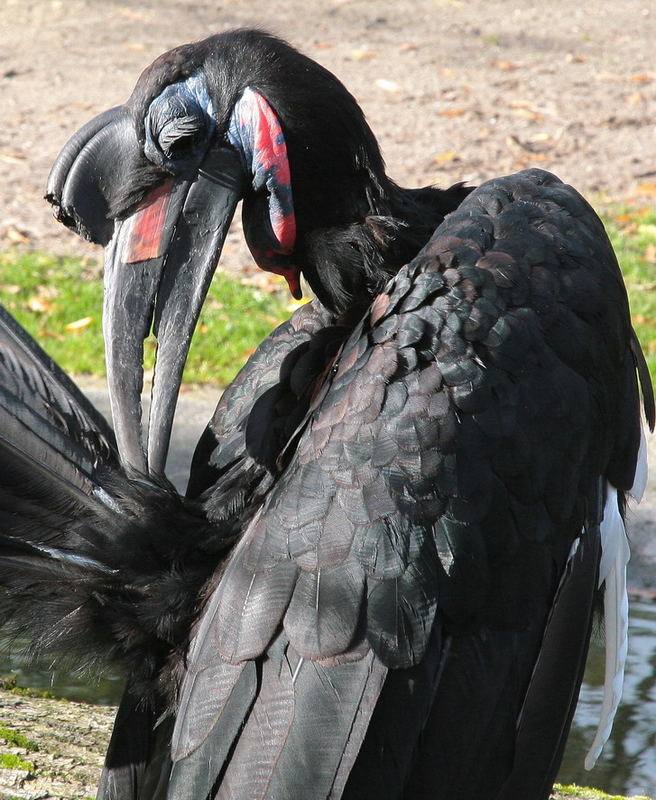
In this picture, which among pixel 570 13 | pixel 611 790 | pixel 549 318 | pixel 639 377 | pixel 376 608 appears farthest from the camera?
pixel 570 13

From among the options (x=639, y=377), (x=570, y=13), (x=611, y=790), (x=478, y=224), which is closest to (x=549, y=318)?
(x=478, y=224)

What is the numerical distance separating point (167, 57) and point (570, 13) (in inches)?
457

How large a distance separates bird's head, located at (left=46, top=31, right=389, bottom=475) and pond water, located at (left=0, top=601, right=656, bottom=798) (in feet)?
5.06

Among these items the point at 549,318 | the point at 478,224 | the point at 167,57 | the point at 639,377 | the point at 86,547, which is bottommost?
the point at 86,547

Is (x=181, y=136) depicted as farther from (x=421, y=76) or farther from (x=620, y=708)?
(x=421, y=76)

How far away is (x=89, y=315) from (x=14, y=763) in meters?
4.29

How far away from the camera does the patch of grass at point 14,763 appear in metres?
3.40

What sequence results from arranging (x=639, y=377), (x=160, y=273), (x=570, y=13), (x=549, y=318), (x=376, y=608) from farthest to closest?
1. (x=570, y=13)
2. (x=639, y=377)
3. (x=160, y=273)
4. (x=549, y=318)
5. (x=376, y=608)

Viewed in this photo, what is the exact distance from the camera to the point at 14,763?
3414 mm

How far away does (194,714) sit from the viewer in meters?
2.66

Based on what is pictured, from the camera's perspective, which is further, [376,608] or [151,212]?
[151,212]

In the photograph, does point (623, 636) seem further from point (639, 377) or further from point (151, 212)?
point (151, 212)

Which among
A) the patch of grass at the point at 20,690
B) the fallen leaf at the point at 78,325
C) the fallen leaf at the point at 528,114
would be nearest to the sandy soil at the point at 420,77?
the fallen leaf at the point at 528,114

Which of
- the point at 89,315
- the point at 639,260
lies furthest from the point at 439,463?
the point at 639,260
